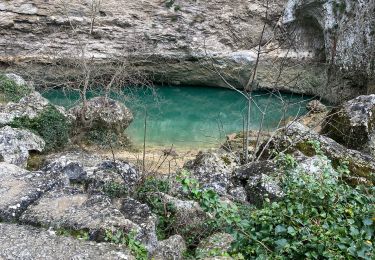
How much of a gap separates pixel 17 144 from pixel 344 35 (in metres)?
12.7

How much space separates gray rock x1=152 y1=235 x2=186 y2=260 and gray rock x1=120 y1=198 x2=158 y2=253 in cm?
6

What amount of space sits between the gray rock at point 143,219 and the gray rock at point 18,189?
2.48ft

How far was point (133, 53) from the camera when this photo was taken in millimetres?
17906

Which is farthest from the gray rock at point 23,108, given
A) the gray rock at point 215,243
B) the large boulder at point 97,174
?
the gray rock at point 215,243

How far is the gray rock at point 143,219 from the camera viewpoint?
404 cm

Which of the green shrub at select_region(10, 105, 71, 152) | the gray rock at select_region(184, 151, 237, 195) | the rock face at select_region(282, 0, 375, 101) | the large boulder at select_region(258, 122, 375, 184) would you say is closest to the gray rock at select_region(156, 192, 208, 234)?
the gray rock at select_region(184, 151, 237, 195)

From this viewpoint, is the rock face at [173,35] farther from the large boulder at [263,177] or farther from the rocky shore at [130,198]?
the large boulder at [263,177]

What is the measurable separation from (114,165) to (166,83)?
1499cm

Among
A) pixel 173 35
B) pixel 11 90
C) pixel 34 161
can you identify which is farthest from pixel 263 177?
pixel 173 35

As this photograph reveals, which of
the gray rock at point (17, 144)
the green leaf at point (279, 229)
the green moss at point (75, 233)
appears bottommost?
the gray rock at point (17, 144)

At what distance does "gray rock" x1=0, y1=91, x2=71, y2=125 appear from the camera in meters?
9.59

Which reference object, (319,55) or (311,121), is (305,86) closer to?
(319,55)

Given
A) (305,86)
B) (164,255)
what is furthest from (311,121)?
(164,255)

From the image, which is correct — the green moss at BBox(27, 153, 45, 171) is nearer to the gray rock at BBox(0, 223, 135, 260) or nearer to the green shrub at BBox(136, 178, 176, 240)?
the green shrub at BBox(136, 178, 176, 240)
